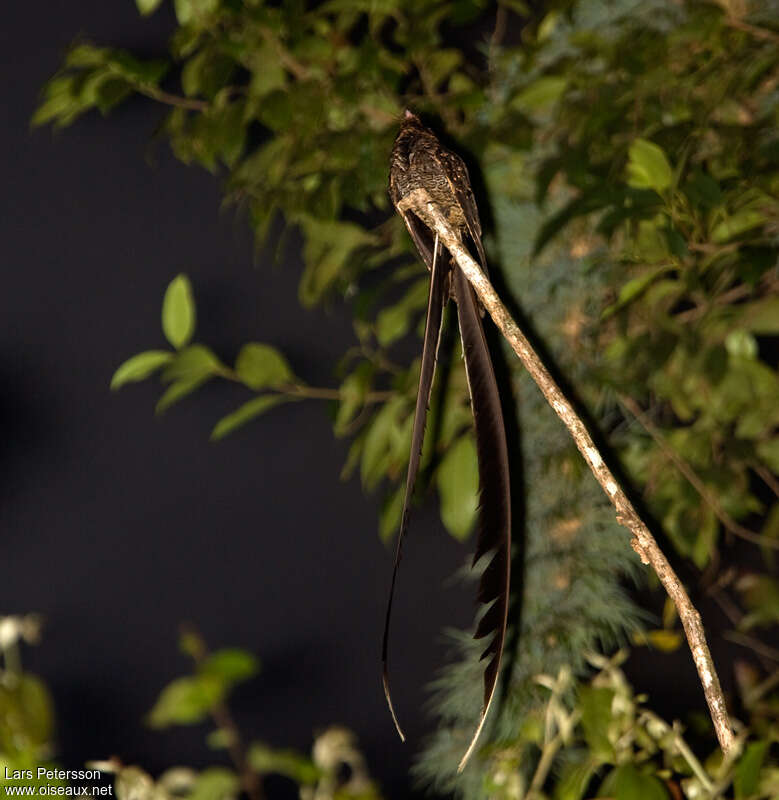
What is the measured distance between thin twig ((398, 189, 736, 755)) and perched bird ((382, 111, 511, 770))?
0.07 ft

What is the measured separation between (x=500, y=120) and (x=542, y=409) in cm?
31

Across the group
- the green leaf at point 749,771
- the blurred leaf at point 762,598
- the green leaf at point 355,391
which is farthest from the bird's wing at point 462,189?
the blurred leaf at point 762,598

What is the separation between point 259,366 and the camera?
39.3 inches

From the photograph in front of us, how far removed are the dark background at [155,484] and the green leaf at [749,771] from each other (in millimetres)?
640

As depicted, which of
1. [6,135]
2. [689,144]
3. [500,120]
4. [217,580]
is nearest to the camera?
[689,144]

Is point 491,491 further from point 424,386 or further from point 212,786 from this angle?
point 212,786

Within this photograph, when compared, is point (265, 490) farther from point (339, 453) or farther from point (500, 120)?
point (500, 120)

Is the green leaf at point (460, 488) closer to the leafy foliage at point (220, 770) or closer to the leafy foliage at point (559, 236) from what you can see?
the leafy foliage at point (559, 236)

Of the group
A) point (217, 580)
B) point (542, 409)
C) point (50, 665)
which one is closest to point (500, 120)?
point (542, 409)

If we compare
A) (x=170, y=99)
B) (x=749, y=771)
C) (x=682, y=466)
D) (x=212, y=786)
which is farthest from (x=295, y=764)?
(x=170, y=99)

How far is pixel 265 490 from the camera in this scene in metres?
1.17

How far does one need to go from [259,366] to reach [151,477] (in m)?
0.24

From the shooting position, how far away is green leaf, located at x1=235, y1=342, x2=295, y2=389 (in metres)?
0.99

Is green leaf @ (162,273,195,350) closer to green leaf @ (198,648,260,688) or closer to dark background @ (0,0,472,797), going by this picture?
dark background @ (0,0,472,797)
